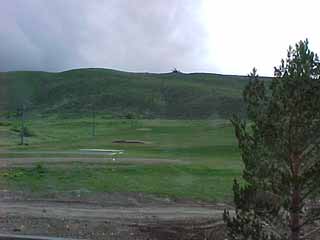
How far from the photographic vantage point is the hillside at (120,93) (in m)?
128

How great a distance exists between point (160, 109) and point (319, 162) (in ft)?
409

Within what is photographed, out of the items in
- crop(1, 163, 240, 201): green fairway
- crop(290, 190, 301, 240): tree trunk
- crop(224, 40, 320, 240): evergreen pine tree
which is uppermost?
crop(224, 40, 320, 240): evergreen pine tree

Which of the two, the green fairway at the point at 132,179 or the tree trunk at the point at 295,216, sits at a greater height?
the tree trunk at the point at 295,216

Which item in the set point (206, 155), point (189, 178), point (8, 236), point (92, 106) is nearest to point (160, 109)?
point (92, 106)

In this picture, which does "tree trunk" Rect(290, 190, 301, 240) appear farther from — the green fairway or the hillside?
the hillside

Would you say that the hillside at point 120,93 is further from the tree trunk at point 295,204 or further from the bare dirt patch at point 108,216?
the tree trunk at point 295,204

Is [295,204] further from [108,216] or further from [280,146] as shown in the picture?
[108,216]

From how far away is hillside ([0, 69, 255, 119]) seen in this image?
421 feet

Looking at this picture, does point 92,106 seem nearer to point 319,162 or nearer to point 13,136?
point 13,136

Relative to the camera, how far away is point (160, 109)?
13200 centimetres

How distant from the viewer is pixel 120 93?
479ft

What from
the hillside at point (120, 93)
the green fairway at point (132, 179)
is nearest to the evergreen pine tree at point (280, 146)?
the green fairway at point (132, 179)

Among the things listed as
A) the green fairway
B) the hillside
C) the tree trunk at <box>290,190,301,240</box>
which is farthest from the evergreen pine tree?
the hillside

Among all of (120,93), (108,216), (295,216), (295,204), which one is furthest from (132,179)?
(120,93)
